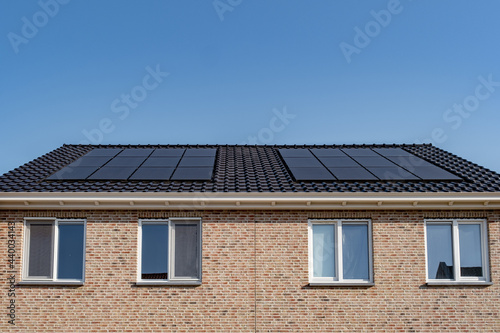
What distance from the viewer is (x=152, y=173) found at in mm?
14289

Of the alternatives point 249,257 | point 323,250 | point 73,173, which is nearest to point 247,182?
point 249,257

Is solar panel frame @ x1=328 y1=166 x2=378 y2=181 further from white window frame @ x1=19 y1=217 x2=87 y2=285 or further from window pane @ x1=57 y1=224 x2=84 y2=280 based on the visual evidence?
window pane @ x1=57 y1=224 x2=84 y2=280

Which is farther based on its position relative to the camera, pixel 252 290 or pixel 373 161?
pixel 373 161

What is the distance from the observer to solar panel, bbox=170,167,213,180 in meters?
13.8

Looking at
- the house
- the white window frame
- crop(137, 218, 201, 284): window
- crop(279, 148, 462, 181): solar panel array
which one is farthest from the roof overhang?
crop(279, 148, 462, 181): solar panel array

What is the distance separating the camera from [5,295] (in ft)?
41.4

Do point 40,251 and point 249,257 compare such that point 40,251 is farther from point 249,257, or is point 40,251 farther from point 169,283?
point 249,257

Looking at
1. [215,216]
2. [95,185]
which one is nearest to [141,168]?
[95,185]

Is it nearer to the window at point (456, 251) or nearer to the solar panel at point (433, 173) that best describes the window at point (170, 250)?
the window at point (456, 251)

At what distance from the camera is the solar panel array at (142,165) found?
14.0 metres

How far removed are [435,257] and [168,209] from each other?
672 centimetres

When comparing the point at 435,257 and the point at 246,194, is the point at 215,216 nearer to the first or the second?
the point at 246,194

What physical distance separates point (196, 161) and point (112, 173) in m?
2.63

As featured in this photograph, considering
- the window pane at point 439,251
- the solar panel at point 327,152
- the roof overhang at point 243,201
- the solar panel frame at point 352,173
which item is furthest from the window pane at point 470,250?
the solar panel at point 327,152
